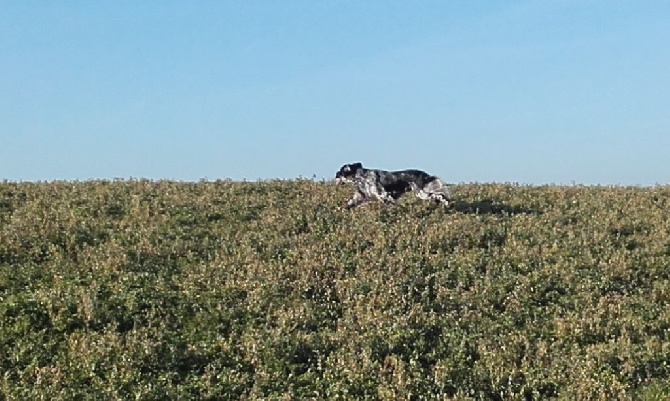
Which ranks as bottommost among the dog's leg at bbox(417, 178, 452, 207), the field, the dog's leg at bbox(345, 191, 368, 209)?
the field

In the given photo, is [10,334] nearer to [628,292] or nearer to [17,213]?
[17,213]

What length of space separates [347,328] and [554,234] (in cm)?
605

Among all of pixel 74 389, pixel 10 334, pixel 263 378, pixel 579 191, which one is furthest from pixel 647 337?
pixel 579 191

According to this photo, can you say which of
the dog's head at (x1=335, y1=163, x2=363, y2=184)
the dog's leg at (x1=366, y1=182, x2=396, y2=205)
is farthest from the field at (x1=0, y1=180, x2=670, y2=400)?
the dog's head at (x1=335, y1=163, x2=363, y2=184)

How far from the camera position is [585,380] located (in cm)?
1028

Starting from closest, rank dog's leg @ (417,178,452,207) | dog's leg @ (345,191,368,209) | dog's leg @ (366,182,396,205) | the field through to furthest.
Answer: the field < dog's leg @ (345,191,368,209) < dog's leg @ (366,182,396,205) < dog's leg @ (417,178,452,207)

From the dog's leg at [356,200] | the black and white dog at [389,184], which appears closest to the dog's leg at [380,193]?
the black and white dog at [389,184]

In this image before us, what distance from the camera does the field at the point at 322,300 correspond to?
10.2 metres

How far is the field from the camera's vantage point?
1020cm

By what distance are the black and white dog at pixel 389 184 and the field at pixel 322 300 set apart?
63 centimetres

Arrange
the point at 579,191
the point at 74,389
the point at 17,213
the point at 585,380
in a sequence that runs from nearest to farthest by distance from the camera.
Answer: the point at 74,389 < the point at 585,380 < the point at 17,213 < the point at 579,191

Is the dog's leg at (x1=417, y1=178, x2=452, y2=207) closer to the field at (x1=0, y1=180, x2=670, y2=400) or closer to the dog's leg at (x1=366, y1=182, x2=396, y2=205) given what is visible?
the field at (x1=0, y1=180, x2=670, y2=400)

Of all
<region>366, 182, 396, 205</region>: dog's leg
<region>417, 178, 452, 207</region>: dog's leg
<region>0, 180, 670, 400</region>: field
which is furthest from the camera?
<region>417, 178, 452, 207</region>: dog's leg

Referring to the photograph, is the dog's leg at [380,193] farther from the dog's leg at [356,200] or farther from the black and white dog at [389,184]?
the dog's leg at [356,200]
